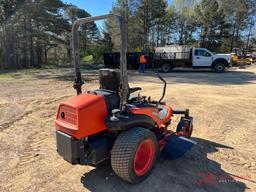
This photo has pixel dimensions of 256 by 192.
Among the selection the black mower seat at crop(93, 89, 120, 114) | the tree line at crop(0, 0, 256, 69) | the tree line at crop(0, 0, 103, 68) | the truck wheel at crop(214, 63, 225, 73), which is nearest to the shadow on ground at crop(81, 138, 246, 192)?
the black mower seat at crop(93, 89, 120, 114)

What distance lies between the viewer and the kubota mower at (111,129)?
2.83 meters

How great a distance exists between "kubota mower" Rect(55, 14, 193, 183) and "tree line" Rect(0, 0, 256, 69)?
21.4 m

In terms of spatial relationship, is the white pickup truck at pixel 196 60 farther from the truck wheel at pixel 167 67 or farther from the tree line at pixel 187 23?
the tree line at pixel 187 23

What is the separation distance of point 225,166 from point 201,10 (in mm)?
32278

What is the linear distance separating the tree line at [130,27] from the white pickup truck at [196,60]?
296 inches

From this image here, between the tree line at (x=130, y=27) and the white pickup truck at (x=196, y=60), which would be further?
the tree line at (x=130, y=27)

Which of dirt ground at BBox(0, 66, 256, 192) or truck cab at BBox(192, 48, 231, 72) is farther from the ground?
truck cab at BBox(192, 48, 231, 72)

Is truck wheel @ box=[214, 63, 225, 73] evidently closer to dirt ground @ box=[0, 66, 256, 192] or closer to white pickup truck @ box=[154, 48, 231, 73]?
white pickup truck @ box=[154, 48, 231, 73]

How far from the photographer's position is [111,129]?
2.93m

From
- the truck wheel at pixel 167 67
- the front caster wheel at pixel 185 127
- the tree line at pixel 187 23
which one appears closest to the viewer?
the front caster wheel at pixel 185 127

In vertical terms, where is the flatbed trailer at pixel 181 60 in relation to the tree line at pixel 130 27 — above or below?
below

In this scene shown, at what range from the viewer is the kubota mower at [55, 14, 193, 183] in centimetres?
283

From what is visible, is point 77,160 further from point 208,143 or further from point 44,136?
point 208,143

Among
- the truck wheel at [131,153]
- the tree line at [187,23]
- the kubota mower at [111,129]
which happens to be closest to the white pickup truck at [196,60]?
the tree line at [187,23]
